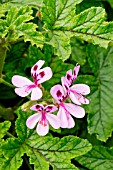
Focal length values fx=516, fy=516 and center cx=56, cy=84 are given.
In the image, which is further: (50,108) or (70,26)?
(70,26)

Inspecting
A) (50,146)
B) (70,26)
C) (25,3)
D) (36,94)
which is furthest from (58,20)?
(50,146)

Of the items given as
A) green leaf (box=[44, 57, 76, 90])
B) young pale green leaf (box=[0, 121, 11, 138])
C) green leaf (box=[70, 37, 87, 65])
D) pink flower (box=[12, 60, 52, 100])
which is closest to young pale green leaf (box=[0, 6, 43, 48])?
pink flower (box=[12, 60, 52, 100])

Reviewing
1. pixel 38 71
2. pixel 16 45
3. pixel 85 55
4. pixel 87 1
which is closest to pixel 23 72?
pixel 16 45

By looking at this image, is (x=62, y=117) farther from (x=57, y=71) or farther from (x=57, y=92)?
(x=57, y=71)

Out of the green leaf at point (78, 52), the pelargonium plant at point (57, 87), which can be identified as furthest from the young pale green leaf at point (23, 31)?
the green leaf at point (78, 52)

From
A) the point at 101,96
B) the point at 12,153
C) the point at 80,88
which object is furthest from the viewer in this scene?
the point at 101,96

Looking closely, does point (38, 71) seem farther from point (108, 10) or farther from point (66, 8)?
point (108, 10)

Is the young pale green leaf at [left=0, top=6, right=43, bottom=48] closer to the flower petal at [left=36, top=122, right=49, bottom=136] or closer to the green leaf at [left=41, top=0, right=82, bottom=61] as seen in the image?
the green leaf at [left=41, top=0, right=82, bottom=61]

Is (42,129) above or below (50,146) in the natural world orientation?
above
